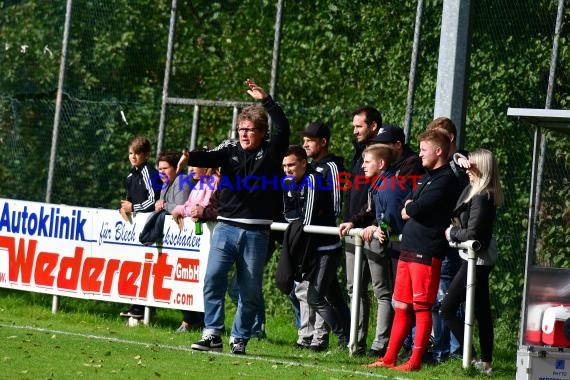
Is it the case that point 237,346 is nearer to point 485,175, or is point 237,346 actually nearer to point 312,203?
point 312,203

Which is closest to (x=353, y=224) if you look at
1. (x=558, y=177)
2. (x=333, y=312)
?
(x=333, y=312)

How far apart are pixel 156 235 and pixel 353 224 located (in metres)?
2.84

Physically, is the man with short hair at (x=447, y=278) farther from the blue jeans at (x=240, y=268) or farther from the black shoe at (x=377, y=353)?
→ the blue jeans at (x=240, y=268)

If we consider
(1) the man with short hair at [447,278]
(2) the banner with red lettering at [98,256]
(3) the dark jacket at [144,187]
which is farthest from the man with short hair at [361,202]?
(3) the dark jacket at [144,187]

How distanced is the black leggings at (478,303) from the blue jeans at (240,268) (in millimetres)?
1524

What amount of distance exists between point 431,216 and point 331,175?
1.79m

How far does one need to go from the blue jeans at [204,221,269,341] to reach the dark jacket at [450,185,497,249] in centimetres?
160

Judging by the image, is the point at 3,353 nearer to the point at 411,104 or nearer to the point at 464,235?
the point at 464,235

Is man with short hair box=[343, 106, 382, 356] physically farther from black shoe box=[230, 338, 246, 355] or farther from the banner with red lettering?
the banner with red lettering

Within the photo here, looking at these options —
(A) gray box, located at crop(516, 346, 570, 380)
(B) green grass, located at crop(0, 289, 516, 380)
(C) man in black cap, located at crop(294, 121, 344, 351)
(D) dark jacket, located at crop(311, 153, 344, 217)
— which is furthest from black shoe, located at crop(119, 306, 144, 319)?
(A) gray box, located at crop(516, 346, 570, 380)

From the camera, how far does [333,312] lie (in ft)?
40.1

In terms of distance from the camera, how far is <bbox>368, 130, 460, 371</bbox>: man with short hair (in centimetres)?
1071

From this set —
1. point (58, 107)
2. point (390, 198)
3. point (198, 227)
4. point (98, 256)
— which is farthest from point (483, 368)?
point (58, 107)

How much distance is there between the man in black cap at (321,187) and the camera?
1232 cm
